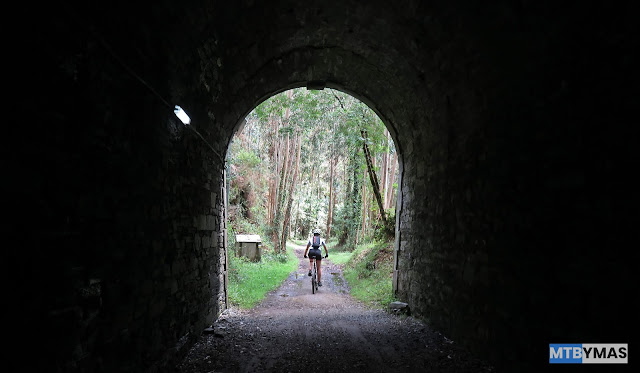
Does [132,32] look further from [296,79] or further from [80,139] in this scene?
[296,79]

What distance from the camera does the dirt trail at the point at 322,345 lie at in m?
4.01

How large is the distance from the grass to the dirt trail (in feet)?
2.98

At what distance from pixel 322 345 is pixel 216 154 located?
11.6 feet

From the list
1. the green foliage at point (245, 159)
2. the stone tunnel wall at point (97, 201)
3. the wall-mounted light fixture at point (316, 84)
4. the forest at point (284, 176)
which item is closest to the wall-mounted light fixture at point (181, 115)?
the stone tunnel wall at point (97, 201)

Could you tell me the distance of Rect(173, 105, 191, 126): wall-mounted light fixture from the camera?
3.88 metres

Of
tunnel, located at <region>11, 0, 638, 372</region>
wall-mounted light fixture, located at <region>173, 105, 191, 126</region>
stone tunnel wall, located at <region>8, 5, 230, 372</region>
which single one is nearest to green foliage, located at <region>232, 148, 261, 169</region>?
tunnel, located at <region>11, 0, 638, 372</region>

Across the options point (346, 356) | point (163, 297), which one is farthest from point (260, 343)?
point (163, 297)

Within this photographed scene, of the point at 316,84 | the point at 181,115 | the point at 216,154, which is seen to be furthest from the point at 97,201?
the point at 316,84

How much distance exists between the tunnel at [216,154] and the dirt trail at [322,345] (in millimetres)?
295

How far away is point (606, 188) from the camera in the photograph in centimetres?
232

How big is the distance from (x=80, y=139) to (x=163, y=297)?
2063mm

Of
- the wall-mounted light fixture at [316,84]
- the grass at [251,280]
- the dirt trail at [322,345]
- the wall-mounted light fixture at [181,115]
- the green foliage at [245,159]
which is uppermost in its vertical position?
the wall-mounted light fixture at [316,84]

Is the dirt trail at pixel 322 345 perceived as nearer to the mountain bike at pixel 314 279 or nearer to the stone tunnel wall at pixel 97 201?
the stone tunnel wall at pixel 97 201

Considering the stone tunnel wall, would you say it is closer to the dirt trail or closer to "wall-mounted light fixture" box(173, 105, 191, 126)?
"wall-mounted light fixture" box(173, 105, 191, 126)
